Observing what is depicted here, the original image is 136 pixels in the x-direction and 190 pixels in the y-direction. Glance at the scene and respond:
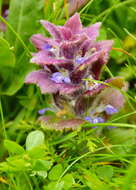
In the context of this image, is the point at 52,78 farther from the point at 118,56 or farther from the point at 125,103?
the point at 118,56

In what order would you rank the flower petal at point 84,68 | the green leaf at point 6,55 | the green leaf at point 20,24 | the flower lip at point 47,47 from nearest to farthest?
the flower petal at point 84,68
the flower lip at point 47,47
the green leaf at point 6,55
the green leaf at point 20,24

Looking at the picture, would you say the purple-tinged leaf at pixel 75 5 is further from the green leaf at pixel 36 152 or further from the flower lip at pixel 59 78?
the green leaf at pixel 36 152

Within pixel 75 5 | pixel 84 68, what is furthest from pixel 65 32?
pixel 75 5

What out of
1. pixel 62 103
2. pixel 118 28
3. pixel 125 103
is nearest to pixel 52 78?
pixel 62 103

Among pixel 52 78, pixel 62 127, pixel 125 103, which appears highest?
pixel 52 78

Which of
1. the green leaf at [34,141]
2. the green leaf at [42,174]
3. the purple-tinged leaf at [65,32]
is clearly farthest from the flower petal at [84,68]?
the green leaf at [42,174]

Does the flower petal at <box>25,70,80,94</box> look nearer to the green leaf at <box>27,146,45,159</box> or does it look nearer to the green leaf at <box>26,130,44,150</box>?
the green leaf at <box>26,130,44,150</box>
